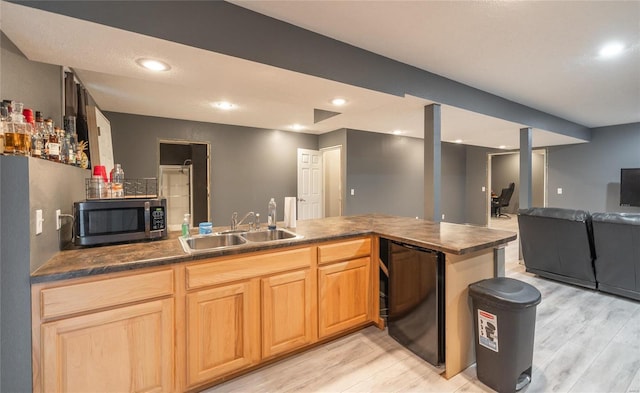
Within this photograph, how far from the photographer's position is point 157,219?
195 cm

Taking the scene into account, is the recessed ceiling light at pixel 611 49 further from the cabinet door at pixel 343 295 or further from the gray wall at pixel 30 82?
the gray wall at pixel 30 82

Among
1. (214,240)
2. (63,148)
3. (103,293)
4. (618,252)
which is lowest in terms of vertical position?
(618,252)

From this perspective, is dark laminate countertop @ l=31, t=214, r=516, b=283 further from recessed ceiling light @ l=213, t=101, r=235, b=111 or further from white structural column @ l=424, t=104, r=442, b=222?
recessed ceiling light @ l=213, t=101, r=235, b=111

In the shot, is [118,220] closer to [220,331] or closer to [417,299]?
[220,331]

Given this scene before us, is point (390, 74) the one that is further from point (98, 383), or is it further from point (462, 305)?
point (98, 383)

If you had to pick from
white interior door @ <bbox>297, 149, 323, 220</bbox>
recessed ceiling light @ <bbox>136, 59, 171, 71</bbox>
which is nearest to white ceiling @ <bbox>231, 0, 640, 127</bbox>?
recessed ceiling light @ <bbox>136, 59, 171, 71</bbox>

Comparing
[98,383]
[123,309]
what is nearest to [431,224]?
[123,309]

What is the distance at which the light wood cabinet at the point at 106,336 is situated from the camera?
131 cm

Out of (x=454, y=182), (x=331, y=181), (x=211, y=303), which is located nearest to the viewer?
(x=211, y=303)

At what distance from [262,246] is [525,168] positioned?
195 inches

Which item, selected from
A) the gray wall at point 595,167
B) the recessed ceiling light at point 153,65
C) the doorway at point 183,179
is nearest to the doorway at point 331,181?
the doorway at point 183,179

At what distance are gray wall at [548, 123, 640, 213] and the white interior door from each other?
5577 millimetres

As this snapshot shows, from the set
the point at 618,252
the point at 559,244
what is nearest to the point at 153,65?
the point at 559,244

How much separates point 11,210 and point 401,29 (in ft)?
8.56
